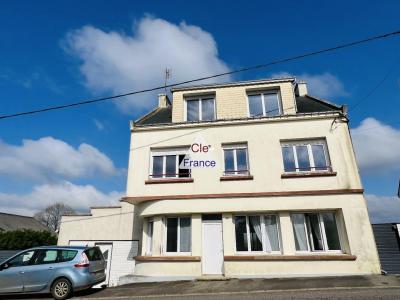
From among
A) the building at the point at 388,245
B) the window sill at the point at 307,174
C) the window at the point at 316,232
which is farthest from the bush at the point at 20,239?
the building at the point at 388,245

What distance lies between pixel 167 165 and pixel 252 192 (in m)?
4.42

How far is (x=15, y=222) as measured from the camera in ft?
164

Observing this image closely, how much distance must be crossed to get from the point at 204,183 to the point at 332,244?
6.09 meters

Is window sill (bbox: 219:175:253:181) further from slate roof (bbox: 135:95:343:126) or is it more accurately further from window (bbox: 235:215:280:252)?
slate roof (bbox: 135:95:343:126)

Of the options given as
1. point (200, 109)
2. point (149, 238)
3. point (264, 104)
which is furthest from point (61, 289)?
point (264, 104)

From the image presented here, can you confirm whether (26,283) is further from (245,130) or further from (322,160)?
(322,160)

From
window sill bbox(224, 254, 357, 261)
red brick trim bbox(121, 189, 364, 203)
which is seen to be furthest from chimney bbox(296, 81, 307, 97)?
window sill bbox(224, 254, 357, 261)

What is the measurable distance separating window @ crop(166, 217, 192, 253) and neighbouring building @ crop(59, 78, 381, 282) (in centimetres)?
5

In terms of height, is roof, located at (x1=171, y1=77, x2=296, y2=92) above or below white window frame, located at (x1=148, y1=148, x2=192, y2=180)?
above

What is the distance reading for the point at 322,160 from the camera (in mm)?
12781

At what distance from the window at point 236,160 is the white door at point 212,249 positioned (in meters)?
2.52

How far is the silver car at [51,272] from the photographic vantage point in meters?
9.20

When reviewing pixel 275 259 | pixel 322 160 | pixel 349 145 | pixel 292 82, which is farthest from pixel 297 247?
pixel 292 82

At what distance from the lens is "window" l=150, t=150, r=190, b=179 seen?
1351 cm
